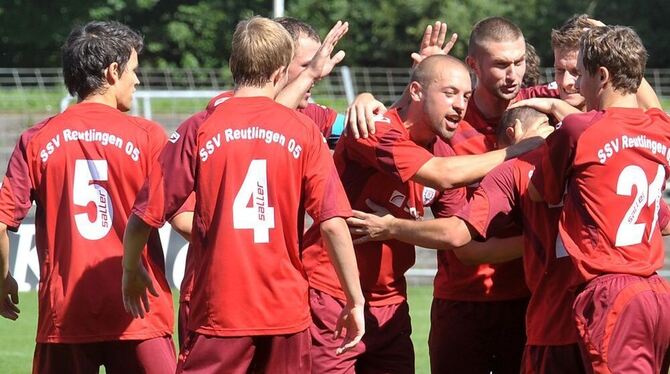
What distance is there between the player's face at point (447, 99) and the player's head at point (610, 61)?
80 cm

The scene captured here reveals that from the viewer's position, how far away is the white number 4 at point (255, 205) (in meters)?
5.02

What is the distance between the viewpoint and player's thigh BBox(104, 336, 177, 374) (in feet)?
19.0

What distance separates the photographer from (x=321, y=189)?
5117 millimetres

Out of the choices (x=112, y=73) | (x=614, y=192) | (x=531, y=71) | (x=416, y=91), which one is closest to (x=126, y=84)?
(x=112, y=73)

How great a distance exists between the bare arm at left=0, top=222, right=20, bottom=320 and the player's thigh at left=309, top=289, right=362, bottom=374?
1.52 m

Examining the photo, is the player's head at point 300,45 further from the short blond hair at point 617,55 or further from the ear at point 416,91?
the short blond hair at point 617,55

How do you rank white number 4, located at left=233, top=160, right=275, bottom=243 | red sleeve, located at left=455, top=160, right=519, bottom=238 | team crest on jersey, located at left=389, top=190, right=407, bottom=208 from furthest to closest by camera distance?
1. team crest on jersey, located at left=389, top=190, right=407, bottom=208
2. red sleeve, located at left=455, top=160, right=519, bottom=238
3. white number 4, located at left=233, top=160, right=275, bottom=243

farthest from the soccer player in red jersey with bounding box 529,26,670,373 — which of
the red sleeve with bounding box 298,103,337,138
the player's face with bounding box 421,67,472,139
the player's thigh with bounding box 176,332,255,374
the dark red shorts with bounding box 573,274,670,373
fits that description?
the red sleeve with bounding box 298,103,337,138

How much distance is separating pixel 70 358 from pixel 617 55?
297 cm

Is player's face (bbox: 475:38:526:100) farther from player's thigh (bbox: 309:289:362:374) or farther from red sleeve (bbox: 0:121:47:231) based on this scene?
red sleeve (bbox: 0:121:47:231)

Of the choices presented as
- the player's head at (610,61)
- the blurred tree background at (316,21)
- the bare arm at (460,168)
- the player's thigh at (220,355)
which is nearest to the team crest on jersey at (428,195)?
the bare arm at (460,168)

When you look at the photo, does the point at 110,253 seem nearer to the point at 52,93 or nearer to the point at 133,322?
the point at 133,322

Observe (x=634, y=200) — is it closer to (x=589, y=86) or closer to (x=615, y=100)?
(x=615, y=100)

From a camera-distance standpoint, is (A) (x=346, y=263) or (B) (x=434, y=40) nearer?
(A) (x=346, y=263)
